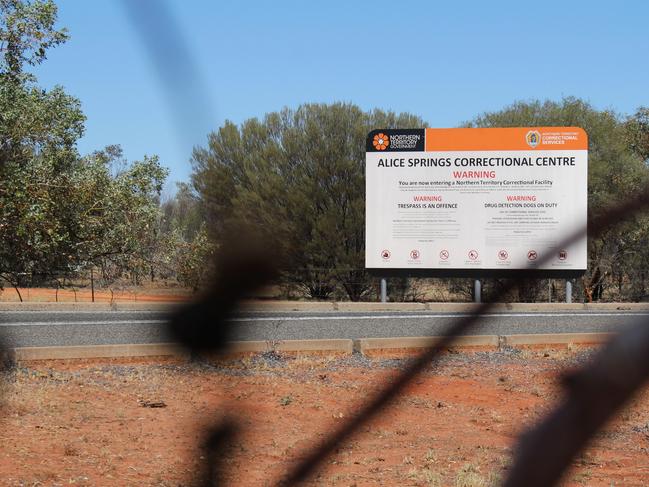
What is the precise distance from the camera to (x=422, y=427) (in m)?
4.20

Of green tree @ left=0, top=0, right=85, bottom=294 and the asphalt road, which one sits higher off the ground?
green tree @ left=0, top=0, right=85, bottom=294

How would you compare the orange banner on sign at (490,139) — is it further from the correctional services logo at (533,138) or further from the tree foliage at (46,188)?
the tree foliage at (46,188)

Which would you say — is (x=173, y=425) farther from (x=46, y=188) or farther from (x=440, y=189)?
(x=440, y=189)

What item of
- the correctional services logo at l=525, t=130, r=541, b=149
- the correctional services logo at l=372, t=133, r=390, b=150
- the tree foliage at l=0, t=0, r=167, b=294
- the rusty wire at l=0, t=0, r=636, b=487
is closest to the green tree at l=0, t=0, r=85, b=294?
the tree foliage at l=0, t=0, r=167, b=294

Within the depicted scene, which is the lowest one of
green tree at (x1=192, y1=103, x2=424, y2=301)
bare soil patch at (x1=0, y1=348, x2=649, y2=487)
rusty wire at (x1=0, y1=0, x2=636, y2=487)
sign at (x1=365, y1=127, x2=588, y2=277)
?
bare soil patch at (x1=0, y1=348, x2=649, y2=487)

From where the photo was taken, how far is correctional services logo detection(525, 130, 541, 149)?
59.5ft

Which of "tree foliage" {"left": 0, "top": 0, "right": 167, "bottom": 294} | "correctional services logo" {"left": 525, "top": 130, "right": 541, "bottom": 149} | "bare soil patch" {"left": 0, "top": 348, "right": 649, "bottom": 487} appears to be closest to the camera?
"tree foliage" {"left": 0, "top": 0, "right": 167, "bottom": 294}

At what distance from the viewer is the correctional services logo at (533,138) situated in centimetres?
1814

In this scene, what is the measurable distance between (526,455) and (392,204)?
17888 millimetres

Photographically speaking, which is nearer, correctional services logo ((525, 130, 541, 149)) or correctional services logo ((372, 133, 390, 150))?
correctional services logo ((372, 133, 390, 150))

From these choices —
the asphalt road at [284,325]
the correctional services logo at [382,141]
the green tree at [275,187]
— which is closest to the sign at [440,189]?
the correctional services logo at [382,141]

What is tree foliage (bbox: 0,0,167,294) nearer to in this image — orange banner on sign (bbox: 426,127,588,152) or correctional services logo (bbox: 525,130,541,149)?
orange banner on sign (bbox: 426,127,588,152)

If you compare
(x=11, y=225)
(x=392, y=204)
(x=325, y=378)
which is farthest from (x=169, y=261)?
(x=392, y=204)

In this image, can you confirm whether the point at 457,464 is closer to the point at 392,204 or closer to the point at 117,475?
the point at 117,475
